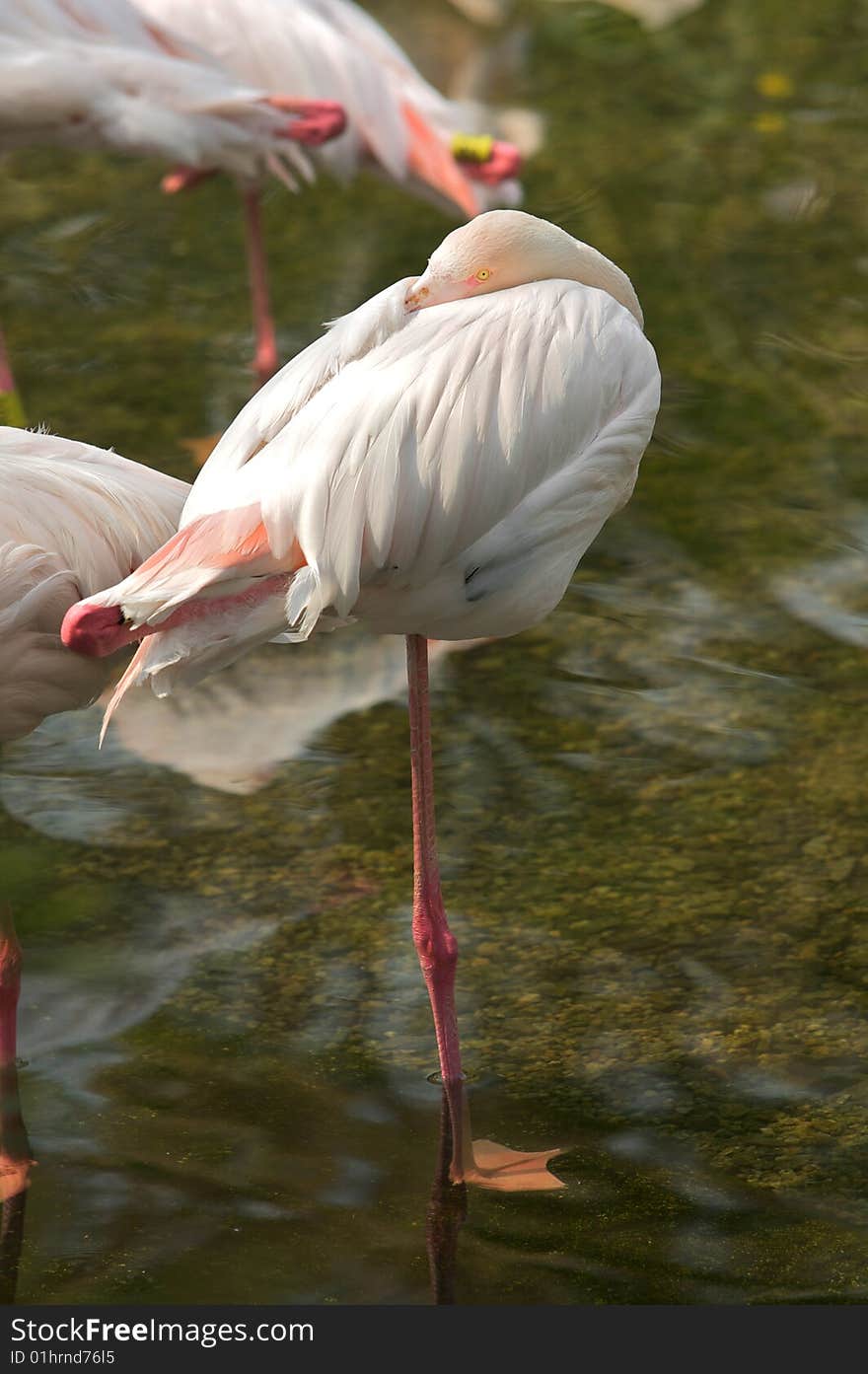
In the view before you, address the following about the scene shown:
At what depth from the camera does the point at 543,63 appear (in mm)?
8156

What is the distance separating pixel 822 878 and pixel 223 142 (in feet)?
8.50

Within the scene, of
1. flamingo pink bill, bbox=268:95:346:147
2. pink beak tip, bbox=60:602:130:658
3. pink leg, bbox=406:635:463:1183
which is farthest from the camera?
flamingo pink bill, bbox=268:95:346:147

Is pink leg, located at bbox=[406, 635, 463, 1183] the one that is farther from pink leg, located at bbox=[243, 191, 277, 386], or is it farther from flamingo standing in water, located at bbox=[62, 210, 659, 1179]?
pink leg, located at bbox=[243, 191, 277, 386]

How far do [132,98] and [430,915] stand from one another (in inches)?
105

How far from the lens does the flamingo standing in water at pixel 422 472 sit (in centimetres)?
265

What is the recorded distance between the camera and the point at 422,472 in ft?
Result: 8.85

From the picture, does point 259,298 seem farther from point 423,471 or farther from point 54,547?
point 423,471

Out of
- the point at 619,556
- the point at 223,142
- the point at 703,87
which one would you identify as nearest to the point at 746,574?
the point at 619,556

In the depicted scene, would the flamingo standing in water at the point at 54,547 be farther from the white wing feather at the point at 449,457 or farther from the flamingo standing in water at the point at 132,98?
the flamingo standing in water at the point at 132,98

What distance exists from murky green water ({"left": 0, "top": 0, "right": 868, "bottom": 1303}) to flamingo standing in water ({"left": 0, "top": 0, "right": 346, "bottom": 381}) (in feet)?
2.66

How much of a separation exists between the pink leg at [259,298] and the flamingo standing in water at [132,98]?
1.53 ft

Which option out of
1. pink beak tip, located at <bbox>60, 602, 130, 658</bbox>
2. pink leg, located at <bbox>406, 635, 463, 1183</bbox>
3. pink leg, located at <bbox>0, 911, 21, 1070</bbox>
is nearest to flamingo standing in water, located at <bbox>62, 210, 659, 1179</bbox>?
pink beak tip, located at <bbox>60, 602, 130, 658</bbox>

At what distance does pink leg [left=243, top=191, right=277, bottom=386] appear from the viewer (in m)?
5.67

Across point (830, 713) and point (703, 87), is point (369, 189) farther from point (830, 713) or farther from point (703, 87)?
point (830, 713)
